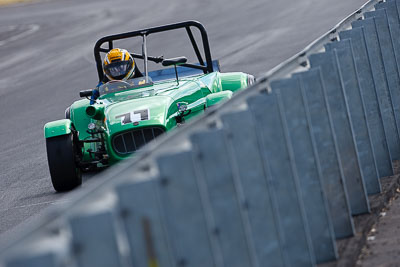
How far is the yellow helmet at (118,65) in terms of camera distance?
1215 cm

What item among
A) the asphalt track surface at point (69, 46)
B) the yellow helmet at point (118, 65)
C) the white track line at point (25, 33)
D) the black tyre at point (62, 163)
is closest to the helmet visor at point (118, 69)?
the yellow helmet at point (118, 65)

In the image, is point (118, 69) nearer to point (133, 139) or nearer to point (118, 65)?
point (118, 65)

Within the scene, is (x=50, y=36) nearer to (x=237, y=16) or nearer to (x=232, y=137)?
(x=237, y=16)

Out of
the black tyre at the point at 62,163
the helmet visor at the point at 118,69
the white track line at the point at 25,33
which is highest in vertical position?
the white track line at the point at 25,33

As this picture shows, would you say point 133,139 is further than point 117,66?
No

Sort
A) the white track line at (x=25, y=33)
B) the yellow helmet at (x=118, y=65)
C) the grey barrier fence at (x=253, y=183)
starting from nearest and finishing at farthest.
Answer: the grey barrier fence at (x=253, y=183) < the yellow helmet at (x=118, y=65) < the white track line at (x=25, y=33)

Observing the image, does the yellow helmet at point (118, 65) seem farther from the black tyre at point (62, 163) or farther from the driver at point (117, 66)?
the black tyre at point (62, 163)

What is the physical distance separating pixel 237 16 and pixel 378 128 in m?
24.8

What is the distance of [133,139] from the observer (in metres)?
10.5

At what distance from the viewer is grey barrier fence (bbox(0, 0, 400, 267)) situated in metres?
3.56

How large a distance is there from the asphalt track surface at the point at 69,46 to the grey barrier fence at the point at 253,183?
11.8 feet

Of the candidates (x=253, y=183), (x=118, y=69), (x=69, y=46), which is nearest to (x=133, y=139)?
(x=118, y=69)

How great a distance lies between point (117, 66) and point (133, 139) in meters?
2.04

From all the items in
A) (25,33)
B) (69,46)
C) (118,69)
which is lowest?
(118,69)
